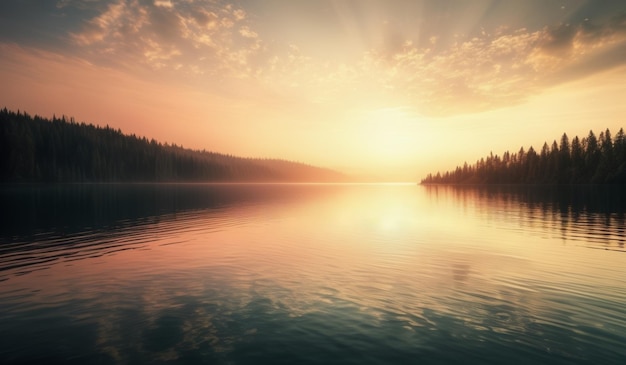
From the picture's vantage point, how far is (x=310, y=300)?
17688 mm

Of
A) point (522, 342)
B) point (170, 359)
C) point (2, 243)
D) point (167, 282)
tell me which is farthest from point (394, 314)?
point (2, 243)

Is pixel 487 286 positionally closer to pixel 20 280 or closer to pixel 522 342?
pixel 522 342

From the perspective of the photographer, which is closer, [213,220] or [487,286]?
[487,286]

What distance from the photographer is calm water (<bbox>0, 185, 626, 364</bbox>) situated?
12172mm

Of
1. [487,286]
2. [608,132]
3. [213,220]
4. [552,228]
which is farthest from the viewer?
[608,132]

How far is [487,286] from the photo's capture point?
20.2 metres

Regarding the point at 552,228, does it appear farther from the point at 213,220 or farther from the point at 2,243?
the point at 2,243

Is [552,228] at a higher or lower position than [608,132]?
lower

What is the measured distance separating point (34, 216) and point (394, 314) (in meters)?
62.6

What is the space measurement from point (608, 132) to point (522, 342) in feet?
752

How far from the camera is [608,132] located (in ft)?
585

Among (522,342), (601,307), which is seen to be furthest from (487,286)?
(522,342)

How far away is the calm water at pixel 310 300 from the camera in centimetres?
1217

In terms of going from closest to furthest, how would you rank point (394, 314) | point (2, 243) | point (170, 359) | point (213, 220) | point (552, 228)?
1. point (170, 359)
2. point (394, 314)
3. point (2, 243)
4. point (552, 228)
5. point (213, 220)
